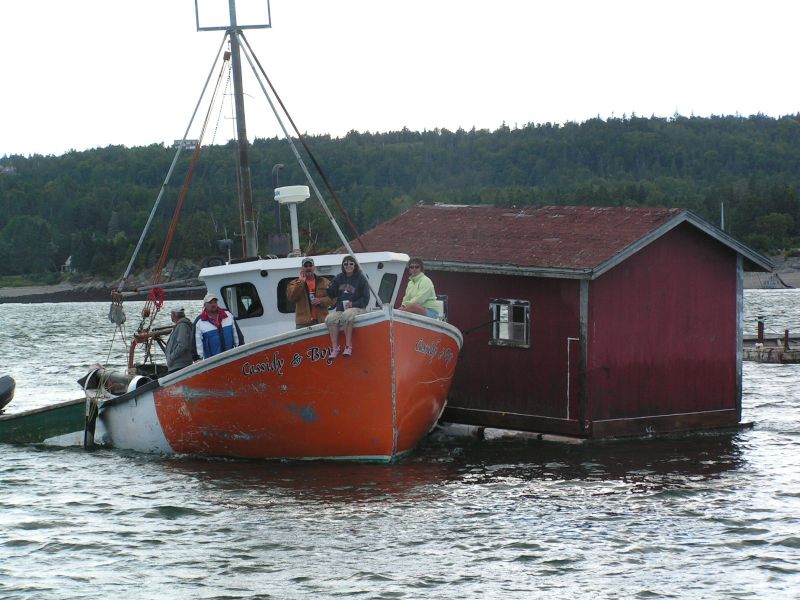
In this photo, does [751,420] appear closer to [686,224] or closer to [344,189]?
[686,224]

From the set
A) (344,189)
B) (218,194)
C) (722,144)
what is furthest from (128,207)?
(722,144)

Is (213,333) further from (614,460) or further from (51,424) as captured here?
(614,460)

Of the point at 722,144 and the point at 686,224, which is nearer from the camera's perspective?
the point at 686,224

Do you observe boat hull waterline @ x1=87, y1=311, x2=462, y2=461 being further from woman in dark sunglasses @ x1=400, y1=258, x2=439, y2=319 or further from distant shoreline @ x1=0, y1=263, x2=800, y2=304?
distant shoreline @ x1=0, y1=263, x2=800, y2=304

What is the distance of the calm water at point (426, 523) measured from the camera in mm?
13539

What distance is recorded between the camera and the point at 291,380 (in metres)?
18.4

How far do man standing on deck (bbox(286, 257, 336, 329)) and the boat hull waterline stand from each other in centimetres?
111

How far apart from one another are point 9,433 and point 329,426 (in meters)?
7.56

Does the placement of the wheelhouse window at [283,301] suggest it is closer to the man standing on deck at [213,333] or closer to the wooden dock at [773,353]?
→ the man standing on deck at [213,333]

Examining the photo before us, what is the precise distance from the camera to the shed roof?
66.2 feet

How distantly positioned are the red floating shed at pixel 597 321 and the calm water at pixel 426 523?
585 mm

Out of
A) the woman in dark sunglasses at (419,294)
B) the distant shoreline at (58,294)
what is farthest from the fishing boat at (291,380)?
the distant shoreline at (58,294)

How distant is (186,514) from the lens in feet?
55.2

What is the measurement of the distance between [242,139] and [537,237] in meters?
5.23
